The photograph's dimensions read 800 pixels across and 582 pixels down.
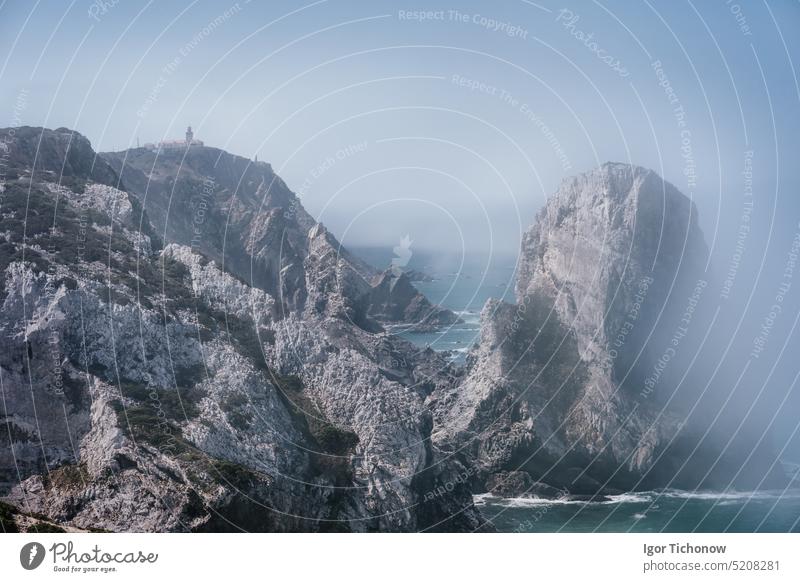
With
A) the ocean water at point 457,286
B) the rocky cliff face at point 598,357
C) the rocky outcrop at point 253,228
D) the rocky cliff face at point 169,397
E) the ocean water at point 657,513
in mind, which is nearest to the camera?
the rocky cliff face at point 169,397

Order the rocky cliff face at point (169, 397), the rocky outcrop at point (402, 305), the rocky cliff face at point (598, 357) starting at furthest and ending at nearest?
the rocky outcrop at point (402, 305) < the rocky cliff face at point (598, 357) < the rocky cliff face at point (169, 397)

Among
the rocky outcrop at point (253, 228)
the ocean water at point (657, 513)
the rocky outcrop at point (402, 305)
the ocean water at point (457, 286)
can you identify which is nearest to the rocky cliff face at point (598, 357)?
the ocean water at point (657, 513)

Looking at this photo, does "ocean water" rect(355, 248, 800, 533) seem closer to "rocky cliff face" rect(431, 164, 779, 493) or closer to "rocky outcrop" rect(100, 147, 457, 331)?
"rocky cliff face" rect(431, 164, 779, 493)

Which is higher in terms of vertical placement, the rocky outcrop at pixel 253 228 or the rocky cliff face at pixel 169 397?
the rocky outcrop at pixel 253 228

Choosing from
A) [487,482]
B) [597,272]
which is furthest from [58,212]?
[597,272]

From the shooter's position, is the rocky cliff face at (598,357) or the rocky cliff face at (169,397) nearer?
the rocky cliff face at (169,397)

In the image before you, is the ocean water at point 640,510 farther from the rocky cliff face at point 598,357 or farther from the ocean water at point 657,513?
the rocky cliff face at point 598,357
